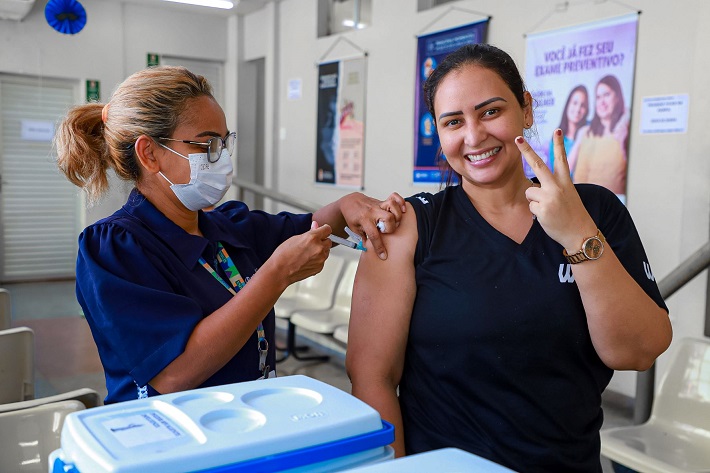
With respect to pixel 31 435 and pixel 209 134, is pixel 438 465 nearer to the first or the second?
pixel 209 134

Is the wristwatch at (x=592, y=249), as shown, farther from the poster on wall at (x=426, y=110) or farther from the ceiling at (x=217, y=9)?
the ceiling at (x=217, y=9)

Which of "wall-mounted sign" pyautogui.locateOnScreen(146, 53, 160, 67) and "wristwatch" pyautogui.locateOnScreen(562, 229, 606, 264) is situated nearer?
"wristwatch" pyautogui.locateOnScreen(562, 229, 606, 264)

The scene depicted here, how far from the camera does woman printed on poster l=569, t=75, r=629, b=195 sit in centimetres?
429

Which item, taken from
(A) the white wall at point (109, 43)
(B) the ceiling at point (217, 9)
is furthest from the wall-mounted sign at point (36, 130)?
(B) the ceiling at point (217, 9)

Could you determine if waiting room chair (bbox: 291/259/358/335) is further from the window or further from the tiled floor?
the window

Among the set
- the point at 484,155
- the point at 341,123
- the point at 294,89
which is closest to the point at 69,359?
the point at 341,123

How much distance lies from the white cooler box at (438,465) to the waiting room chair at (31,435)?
1.37 metres

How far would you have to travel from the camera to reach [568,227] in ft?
3.71

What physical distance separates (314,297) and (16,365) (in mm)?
3373

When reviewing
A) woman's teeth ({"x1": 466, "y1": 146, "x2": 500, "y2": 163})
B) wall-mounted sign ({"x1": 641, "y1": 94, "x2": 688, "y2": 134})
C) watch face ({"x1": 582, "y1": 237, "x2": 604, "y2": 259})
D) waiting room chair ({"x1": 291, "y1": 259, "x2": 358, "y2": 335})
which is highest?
wall-mounted sign ({"x1": 641, "y1": 94, "x2": 688, "y2": 134})

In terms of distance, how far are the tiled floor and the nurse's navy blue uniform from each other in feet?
8.31

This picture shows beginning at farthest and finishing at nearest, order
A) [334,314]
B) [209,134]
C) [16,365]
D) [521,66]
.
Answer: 1. [334,314]
2. [521,66]
3. [16,365]
4. [209,134]

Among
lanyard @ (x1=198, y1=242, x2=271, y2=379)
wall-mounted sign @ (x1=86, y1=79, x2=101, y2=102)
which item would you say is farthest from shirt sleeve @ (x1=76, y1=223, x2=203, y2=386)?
wall-mounted sign @ (x1=86, y1=79, x2=101, y2=102)

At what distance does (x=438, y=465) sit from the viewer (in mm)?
687
